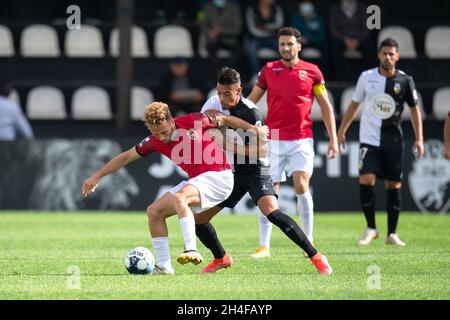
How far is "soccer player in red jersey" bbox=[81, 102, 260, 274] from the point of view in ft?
29.5

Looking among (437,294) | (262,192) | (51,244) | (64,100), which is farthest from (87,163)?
(437,294)

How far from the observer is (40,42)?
65.7 feet

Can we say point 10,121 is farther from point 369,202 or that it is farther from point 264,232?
point 264,232

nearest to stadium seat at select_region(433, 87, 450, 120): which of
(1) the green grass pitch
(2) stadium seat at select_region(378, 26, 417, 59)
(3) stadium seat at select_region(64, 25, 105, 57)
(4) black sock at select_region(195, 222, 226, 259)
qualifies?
(2) stadium seat at select_region(378, 26, 417, 59)

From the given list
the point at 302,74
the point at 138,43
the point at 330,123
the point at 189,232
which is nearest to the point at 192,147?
the point at 189,232

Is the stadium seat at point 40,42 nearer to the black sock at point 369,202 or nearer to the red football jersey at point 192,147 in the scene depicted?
the black sock at point 369,202

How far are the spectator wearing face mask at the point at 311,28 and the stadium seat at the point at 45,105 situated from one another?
4.10 meters

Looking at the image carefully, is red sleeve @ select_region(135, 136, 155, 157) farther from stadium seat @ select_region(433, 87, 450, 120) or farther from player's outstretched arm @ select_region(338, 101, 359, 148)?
stadium seat @ select_region(433, 87, 450, 120)

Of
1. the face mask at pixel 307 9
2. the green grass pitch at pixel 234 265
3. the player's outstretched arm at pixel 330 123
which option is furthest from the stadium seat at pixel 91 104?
the player's outstretched arm at pixel 330 123

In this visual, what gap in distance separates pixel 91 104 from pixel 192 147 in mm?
10300

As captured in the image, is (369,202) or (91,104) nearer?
(369,202)

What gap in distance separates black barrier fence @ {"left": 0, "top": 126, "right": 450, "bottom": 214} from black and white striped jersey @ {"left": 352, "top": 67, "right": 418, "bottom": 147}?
13.7 feet

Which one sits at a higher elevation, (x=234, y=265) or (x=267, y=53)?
(x=267, y=53)

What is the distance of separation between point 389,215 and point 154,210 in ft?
14.0
